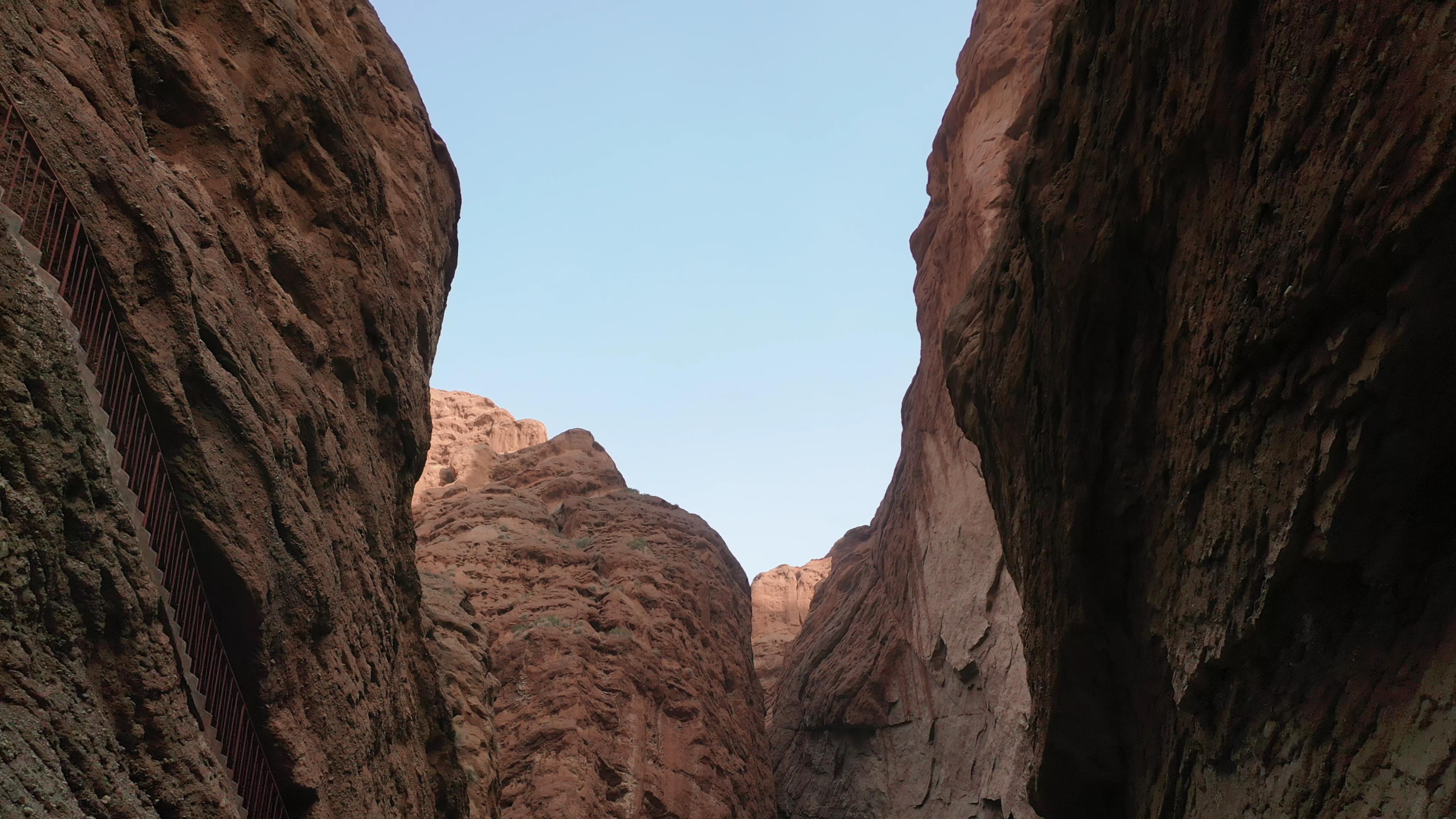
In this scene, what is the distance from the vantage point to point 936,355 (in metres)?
28.6

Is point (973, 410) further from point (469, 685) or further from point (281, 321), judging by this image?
point (469, 685)

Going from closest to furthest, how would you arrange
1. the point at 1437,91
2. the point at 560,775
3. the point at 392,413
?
the point at 1437,91 → the point at 392,413 → the point at 560,775

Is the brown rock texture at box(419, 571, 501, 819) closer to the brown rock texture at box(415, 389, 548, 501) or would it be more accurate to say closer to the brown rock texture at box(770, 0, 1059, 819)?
the brown rock texture at box(770, 0, 1059, 819)

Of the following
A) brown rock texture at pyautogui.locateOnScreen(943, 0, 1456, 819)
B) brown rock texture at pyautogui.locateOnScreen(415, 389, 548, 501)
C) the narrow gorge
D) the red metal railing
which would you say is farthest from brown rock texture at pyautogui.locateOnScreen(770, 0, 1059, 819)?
brown rock texture at pyautogui.locateOnScreen(415, 389, 548, 501)

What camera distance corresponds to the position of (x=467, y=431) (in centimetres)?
4691

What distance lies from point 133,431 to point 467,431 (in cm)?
4085

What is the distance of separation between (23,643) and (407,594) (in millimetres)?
8423

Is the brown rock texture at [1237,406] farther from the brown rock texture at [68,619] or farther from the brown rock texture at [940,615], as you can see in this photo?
the brown rock texture at [940,615]

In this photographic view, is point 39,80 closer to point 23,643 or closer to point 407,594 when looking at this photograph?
point 23,643

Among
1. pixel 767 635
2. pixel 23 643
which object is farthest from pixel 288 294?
pixel 767 635

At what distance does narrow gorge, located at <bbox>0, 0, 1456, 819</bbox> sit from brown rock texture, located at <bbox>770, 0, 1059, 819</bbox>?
9.20 meters

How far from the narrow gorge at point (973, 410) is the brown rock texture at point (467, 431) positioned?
26543 millimetres

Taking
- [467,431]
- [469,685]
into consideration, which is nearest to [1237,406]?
[469,685]

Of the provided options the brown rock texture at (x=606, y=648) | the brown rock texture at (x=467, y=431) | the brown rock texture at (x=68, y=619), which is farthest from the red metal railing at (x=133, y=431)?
the brown rock texture at (x=467, y=431)
